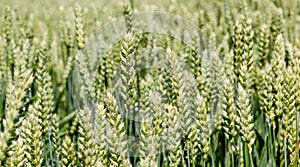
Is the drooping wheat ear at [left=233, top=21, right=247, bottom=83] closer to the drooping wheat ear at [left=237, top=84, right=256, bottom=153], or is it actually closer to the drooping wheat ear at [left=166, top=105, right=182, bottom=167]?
the drooping wheat ear at [left=237, top=84, right=256, bottom=153]

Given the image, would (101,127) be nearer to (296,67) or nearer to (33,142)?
(33,142)

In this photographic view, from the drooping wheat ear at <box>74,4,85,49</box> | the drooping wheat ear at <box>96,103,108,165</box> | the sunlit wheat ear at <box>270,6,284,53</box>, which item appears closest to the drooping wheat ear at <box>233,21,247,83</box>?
the drooping wheat ear at <box>96,103,108,165</box>

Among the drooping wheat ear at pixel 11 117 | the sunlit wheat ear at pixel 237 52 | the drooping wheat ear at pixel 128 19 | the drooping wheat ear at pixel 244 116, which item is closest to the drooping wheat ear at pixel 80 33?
the drooping wheat ear at pixel 128 19

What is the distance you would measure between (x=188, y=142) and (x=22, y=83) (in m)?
0.63

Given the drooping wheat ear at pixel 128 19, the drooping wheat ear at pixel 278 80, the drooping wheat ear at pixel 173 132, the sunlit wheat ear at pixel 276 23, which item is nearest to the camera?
the drooping wheat ear at pixel 173 132

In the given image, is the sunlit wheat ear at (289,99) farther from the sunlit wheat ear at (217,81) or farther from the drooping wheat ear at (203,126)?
the sunlit wheat ear at (217,81)

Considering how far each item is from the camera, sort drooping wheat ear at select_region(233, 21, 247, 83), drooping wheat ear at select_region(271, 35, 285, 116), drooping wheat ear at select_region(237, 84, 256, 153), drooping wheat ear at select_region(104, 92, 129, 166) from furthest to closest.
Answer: drooping wheat ear at select_region(233, 21, 247, 83)
drooping wheat ear at select_region(271, 35, 285, 116)
drooping wheat ear at select_region(237, 84, 256, 153)
drooping wheat ear at select_region(104, 92, 129, 166)

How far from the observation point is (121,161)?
107 centimetres

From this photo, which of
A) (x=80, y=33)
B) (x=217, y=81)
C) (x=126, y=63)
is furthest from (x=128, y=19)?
(x=126, y=63)

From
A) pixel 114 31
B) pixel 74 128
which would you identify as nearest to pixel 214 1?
pixel 114 31

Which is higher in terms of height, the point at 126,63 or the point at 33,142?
the point at 126,63

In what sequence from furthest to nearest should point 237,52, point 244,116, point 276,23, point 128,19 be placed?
1. point 276,23
2. point 128,19
3. point 237,52
4. point 244,116

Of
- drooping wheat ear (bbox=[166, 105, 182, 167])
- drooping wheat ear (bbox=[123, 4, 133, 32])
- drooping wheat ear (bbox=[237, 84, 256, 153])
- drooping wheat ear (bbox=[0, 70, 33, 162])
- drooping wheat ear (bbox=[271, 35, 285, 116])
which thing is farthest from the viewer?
drooping wheat ear (bbox=[123, 4, 133, 32])

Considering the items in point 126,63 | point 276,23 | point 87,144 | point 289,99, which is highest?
point 276,23
